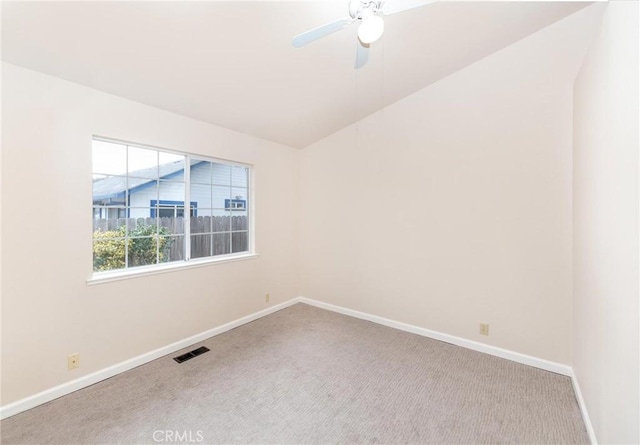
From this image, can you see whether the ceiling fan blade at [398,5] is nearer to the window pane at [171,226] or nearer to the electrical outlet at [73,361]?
the window pane at [171,226]

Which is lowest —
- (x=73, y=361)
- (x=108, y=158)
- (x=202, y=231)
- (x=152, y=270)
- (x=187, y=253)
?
(x=73, y=361)

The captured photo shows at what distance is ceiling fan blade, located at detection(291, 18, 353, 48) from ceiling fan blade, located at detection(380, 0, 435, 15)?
19cm

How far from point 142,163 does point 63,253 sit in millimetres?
983

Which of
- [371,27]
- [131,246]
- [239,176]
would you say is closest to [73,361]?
[131,246]

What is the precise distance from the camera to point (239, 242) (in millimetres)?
3590

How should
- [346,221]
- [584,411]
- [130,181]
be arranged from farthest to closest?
[346,221] → [130,181] → [584,411]

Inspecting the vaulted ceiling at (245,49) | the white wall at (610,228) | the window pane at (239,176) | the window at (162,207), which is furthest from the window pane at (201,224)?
the white wall at (610,228)

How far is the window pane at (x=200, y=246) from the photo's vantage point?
10.0 feet

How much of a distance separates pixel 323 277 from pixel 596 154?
3.09 meters

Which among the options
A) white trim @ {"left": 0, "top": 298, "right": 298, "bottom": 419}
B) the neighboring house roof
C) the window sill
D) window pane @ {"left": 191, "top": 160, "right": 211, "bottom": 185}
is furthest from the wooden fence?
white trim @ {"left": 0, "top": 298, "right": 298, "bottom": 419}

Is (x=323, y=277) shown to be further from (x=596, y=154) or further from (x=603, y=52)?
(x=603, y=52)

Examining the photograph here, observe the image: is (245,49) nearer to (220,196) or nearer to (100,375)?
(220,196)

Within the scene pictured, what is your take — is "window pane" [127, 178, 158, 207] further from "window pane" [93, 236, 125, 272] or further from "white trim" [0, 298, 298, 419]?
"white trim" [0, 298, 298, 419]

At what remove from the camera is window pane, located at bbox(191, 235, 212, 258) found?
3.06 meters
